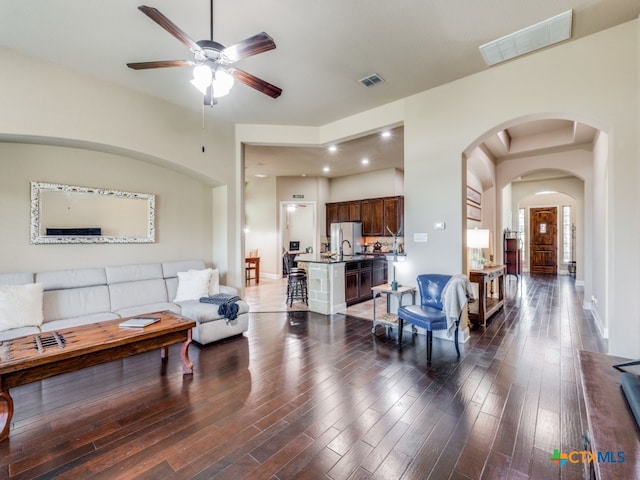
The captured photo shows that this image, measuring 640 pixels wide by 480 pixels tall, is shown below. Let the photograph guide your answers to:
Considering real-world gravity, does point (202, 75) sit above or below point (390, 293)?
above

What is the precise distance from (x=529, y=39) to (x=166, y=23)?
3.29 meters

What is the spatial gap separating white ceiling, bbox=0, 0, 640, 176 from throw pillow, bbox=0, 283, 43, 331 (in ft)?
8.13

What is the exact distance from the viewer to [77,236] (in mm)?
3732

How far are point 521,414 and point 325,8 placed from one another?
3.64m

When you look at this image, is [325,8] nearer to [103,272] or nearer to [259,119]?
[259,119]

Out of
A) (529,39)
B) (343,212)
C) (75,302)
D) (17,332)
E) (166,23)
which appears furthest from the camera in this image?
(343,212)

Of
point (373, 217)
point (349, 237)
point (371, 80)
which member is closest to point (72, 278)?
point (371, 80)

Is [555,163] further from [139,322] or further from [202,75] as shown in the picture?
[139,322]

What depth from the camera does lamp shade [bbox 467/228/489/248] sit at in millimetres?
4559

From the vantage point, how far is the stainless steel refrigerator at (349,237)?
824 centimetres

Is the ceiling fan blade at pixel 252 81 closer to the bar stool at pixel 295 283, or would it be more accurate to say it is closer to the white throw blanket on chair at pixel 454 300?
the white throw blanket on chair at pixel 454 300

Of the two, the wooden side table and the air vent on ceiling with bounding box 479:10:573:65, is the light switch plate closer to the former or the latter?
the wooden side table

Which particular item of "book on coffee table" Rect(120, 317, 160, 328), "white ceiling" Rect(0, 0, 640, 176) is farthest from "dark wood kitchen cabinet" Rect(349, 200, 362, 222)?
"book on coffee table" Rect(120, 317, 160, 328)

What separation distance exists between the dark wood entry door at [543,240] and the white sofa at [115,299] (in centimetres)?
1125
